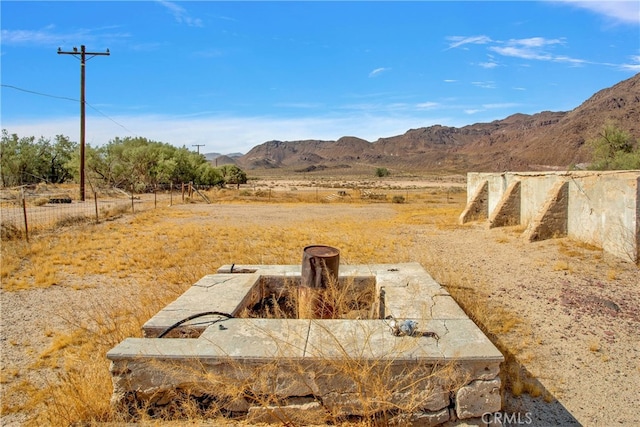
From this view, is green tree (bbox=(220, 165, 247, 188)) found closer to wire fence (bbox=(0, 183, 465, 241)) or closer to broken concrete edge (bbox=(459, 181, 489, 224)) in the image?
wire fence (bbox=(0, 183, 465, 241))

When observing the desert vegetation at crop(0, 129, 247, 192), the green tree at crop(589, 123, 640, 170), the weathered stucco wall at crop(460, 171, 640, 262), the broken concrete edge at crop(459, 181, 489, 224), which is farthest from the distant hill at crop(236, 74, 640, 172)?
the desert vegetation at crop(0, 129, 247, 192)

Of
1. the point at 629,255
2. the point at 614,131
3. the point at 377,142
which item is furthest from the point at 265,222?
the point at 377,142

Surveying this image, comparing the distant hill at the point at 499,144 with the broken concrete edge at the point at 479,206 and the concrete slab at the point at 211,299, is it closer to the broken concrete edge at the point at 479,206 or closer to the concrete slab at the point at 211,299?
the broken concrete edge at the point at 479,206

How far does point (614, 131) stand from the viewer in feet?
92.4

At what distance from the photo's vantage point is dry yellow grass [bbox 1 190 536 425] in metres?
3.93

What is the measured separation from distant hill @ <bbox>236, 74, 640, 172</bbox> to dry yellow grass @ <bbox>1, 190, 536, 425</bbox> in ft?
109

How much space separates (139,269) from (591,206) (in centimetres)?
1032

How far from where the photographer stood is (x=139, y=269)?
8938 millimetres

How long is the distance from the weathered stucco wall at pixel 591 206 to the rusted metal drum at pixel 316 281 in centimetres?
694

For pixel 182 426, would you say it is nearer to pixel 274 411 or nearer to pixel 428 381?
pixel 274 411

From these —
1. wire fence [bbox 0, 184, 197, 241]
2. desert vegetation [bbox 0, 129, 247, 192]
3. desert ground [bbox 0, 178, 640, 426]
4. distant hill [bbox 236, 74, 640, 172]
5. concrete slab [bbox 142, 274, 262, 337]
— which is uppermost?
distant hill [bbox 236, 74, 640, 172]

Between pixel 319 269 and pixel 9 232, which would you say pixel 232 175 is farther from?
pixel 319 269

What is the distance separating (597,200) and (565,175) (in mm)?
1483

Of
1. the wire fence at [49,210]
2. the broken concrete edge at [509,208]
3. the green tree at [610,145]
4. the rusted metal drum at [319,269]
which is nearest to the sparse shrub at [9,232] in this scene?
the wire fence at [49,210]
